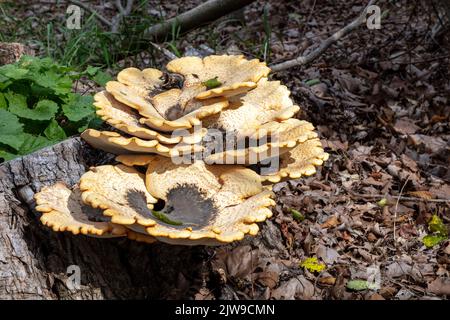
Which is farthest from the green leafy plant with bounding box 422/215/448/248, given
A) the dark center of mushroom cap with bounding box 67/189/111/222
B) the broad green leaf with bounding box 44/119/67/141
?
the broad green leaf with bounding box 44/119/67/141

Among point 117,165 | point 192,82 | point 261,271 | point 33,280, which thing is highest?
point 192,82

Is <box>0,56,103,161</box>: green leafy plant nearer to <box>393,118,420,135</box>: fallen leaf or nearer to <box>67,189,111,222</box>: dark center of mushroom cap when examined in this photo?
<box>67,189,111,222</box>: dark center of mushroom cap

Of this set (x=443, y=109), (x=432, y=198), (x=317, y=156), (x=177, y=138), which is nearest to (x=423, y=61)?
(x=443, y=109)

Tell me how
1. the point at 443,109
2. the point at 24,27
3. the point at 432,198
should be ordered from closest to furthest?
the point at 432,198, the point at 443,109, the point at 24,27

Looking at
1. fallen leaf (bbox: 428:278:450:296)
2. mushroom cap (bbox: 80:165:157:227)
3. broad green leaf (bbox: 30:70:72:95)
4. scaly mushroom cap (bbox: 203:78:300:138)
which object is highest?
broad green leaf (bbox: 30:70:72:95)

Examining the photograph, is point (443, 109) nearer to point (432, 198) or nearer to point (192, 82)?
point (432, 198)

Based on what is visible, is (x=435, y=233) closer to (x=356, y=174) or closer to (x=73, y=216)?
(x=356, y=174)
